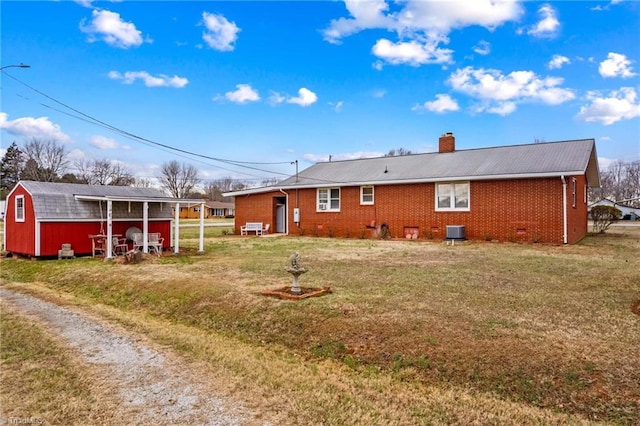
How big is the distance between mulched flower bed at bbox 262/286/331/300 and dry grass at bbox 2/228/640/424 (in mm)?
198

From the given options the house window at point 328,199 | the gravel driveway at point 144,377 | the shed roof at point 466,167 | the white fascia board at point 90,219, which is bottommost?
the gravel driveway at point 144,377

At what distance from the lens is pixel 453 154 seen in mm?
21219

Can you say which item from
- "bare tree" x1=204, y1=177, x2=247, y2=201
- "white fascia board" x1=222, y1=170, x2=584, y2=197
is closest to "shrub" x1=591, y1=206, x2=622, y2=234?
"white fascia board" x1=222, y1=170, x2=584, y2=197

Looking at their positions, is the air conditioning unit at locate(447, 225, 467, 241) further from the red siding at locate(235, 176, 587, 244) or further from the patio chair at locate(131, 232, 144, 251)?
the patio chair at locate(131, 232, 144, 251)

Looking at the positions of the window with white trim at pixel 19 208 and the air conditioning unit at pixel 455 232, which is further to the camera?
the air conditioning unit at pixel 455 232

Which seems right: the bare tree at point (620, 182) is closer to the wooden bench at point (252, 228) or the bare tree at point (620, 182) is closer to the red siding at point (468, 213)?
the red siding at point (468, 213)

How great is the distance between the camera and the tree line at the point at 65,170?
53719 mm

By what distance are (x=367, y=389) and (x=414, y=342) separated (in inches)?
41.5

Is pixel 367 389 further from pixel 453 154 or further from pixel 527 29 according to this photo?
pixel 453 154

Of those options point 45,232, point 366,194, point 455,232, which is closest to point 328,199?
point 366,194

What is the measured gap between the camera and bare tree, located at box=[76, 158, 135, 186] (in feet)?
191

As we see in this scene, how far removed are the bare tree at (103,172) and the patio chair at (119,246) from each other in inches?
1870

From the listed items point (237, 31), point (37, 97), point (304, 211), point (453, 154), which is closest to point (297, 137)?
Answer: point (304, 211)

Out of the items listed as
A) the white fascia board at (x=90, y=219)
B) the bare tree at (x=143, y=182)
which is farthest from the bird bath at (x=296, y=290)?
the bare tree at (x=143, y=182)
